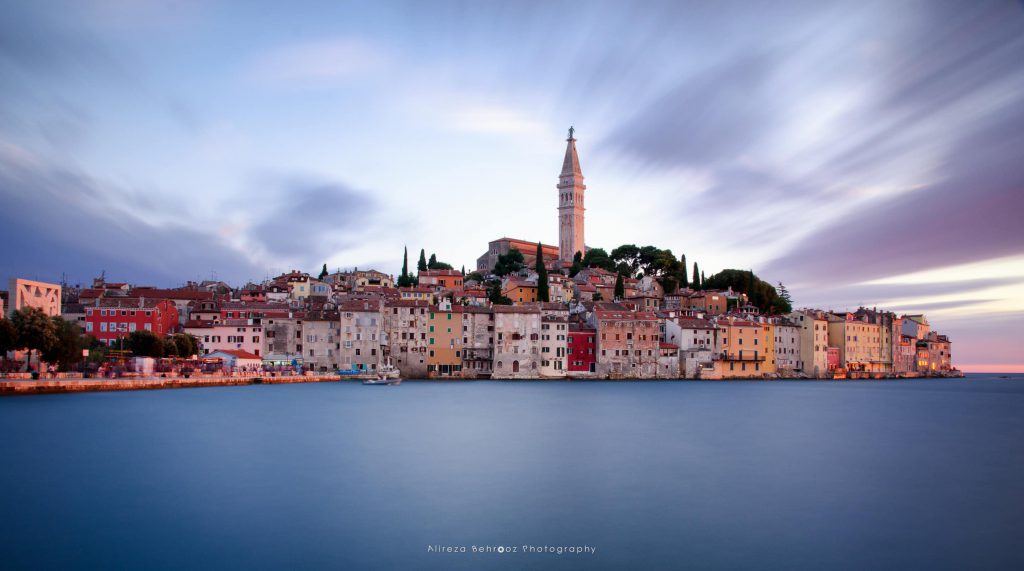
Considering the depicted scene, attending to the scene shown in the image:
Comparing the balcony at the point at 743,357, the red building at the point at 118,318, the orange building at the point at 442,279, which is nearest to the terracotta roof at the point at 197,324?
the red building at the point at 118,318

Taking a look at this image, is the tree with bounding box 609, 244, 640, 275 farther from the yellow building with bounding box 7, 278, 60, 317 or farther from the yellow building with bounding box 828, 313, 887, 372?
the yellow building with bounding box 7, 278, 60, 317

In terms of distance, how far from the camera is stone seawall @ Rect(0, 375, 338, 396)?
80.9 ft

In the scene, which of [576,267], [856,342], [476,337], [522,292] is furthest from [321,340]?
[856,342]

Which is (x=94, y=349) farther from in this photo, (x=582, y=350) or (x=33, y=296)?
(x=582, y=350)

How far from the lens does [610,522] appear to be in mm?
10719

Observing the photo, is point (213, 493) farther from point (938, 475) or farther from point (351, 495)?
point (938, 475)

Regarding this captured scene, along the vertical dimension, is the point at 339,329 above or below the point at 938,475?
above

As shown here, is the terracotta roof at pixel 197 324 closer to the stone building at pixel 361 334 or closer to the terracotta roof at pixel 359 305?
the stone building at pixel 361 334

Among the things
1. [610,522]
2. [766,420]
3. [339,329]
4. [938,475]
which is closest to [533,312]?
[339,329]

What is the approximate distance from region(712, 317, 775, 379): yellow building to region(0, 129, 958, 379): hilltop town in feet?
0.35

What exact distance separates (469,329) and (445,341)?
1.60m

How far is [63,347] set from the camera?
27.4 m

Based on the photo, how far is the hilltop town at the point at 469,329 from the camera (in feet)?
128

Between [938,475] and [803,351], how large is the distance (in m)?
41.1
